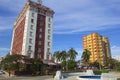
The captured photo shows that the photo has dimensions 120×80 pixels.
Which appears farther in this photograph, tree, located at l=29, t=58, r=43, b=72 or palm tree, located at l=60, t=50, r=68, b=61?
palm tree, located at l=60, t=50, r=68, b=61

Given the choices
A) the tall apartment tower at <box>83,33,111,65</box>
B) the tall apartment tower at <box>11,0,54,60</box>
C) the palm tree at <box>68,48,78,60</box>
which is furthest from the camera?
the tall apartment tower at <box>83,33,111,65</box>

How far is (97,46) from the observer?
15450 centimetres

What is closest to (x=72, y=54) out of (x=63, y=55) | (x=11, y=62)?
(x=63, y=55)

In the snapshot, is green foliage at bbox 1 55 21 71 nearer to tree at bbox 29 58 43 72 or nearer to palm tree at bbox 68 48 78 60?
tree at bbox 29 58 43 72

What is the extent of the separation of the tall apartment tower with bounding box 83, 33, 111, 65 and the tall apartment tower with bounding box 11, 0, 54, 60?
3305 inches

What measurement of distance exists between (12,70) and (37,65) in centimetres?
926

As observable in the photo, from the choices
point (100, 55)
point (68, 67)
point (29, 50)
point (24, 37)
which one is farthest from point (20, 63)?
point (100, 55)

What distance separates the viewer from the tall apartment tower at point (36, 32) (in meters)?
70.6

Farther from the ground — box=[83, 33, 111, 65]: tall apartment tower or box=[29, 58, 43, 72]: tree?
box=[83, 33, 111, 65]: tall apartment tower

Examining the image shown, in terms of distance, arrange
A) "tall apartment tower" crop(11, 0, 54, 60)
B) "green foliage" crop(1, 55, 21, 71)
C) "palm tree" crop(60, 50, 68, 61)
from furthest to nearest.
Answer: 1. "palm tree" crop(60, 50, 68, 61)
2. "tall apartment tower" crop(11, 0, 54, 60)
3. "green foliage" crop(1, 55, 21, 71)

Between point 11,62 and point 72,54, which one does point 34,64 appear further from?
point 72,54

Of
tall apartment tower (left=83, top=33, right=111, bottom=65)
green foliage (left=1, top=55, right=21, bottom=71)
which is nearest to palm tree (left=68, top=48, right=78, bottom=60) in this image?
tall apartment tower (left=83, top=33, right=111, bottom=65)

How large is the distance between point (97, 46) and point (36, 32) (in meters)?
94.5

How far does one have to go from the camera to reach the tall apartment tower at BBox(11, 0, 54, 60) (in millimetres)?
70569
